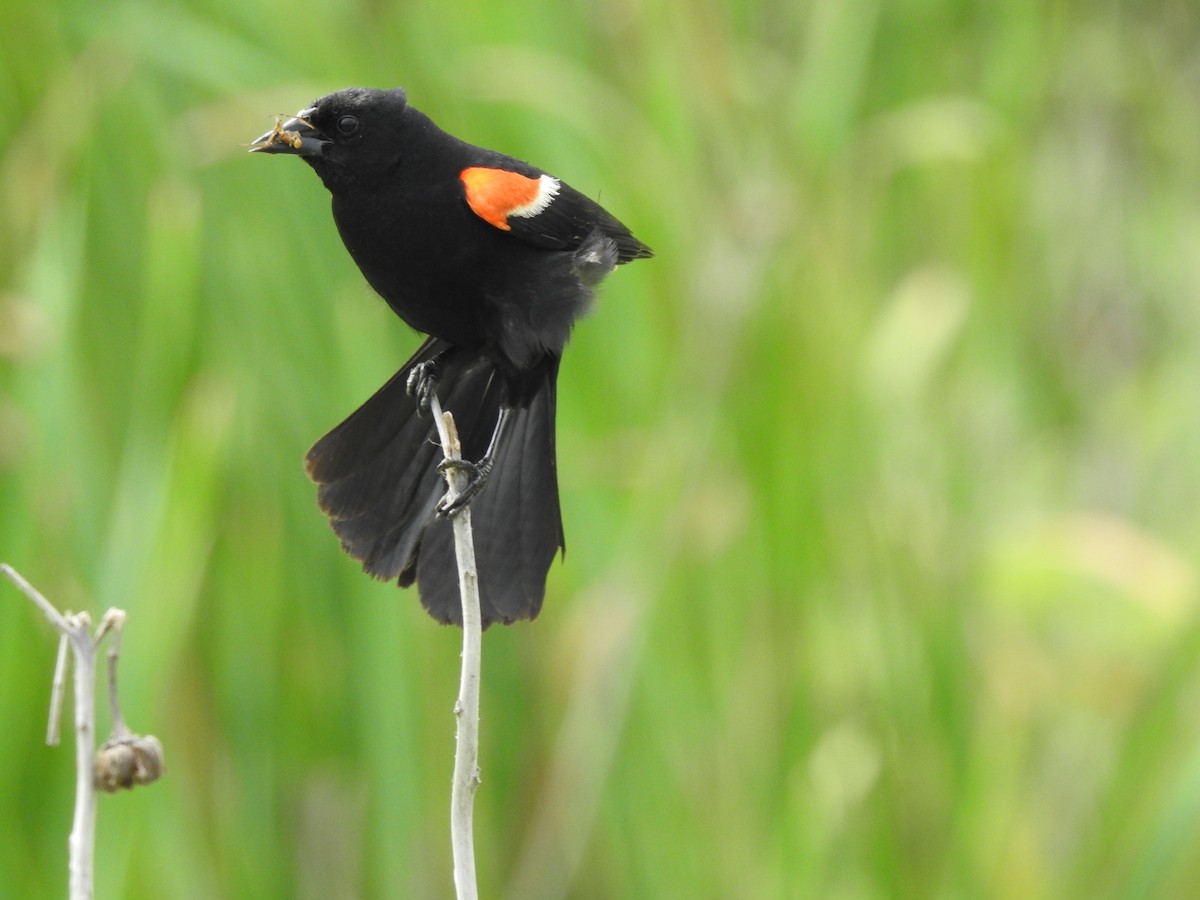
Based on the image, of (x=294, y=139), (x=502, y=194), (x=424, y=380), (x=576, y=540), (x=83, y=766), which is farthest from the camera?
(x=576, y=540)

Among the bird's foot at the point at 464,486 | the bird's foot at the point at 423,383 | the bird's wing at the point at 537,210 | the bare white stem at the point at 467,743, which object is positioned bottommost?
the bare white stem at the point at 467,743

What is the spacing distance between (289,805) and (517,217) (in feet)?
3.54

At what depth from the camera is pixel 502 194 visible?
130cm

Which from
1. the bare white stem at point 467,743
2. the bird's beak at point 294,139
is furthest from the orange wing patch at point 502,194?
the bare white stem at point 467,743

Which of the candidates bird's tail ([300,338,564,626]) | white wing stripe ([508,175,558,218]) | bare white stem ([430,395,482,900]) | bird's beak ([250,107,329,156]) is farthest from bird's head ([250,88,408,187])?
bare white stem ([430,395,482,900])

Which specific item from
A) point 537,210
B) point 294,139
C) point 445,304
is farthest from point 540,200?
point 294,139

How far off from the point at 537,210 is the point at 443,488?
29 cm

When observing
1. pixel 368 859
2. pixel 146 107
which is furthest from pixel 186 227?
pixel 368 859

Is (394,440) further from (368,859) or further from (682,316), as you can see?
(368,859)

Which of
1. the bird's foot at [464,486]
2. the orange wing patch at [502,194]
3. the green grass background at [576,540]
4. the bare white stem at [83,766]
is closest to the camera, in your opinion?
the bare white stem at [83,766]

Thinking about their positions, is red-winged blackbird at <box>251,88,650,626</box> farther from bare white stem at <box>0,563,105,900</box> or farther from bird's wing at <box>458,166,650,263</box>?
bare white stem at <box>0,563,105,900</box>

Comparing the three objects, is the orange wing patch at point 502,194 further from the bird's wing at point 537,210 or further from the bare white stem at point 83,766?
the bare white stem at point 83,766

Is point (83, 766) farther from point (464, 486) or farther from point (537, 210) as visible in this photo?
point (537, 210)

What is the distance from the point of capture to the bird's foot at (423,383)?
1381 millimetres
